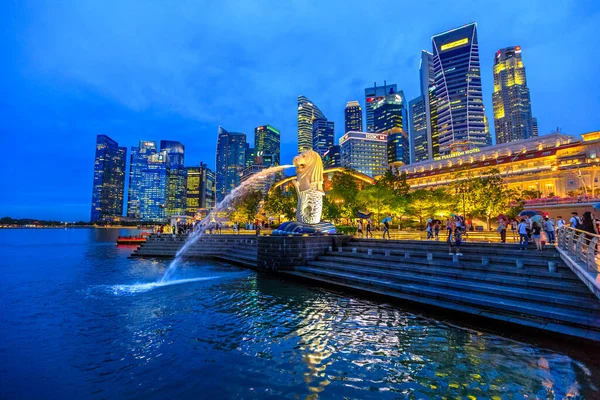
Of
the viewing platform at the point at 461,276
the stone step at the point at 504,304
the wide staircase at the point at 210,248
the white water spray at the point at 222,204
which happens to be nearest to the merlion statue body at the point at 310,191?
the white water spray at the point at 222,204

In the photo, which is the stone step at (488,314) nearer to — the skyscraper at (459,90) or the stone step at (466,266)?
the stone step at (466,266)

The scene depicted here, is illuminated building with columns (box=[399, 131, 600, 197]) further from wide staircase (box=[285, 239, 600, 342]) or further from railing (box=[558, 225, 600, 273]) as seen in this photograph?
wide staircase (box=[285, 239, 600, 342])

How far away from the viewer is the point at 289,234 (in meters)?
20.6

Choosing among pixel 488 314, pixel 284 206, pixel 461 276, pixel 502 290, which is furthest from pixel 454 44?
pixel 488 314

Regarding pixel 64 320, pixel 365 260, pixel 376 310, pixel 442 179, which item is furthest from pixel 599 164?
pixel 64 320

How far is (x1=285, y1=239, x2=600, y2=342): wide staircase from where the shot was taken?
28.2ft

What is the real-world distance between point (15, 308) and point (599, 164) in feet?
261

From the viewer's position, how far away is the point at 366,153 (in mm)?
172125

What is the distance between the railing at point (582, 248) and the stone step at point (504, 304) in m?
1.51

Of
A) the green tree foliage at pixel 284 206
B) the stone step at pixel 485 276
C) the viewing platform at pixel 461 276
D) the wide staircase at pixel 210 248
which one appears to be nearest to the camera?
the viewing platform at pixel 461 276

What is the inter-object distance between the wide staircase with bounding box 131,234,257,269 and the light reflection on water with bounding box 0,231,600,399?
13.4m

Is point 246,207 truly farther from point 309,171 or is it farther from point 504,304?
point 504,304

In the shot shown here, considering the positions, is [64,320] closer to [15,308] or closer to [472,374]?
[15,308]

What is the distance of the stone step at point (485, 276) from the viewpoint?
962 cm
